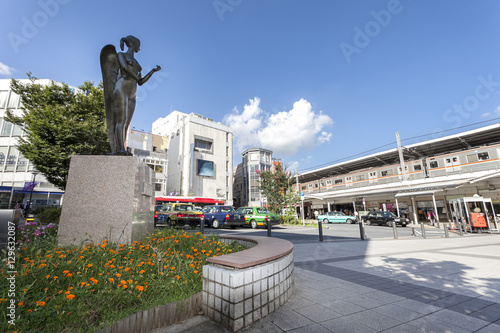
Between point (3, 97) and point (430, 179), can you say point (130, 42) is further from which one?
point (3, 97)

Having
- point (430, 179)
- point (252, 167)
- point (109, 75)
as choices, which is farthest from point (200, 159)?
point (109, 75)

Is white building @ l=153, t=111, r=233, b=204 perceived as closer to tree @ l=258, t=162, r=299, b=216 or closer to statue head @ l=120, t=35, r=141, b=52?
tree @ l=258, t=162, r=299, b=216

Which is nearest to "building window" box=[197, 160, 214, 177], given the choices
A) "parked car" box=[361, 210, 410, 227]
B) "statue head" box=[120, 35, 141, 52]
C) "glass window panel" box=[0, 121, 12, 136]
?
"glass window panel" box=[0, 121, 12, 136]

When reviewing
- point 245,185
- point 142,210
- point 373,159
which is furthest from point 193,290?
point 245,185

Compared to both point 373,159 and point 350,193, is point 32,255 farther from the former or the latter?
point 373,159

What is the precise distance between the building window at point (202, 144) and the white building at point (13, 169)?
73.1 feet

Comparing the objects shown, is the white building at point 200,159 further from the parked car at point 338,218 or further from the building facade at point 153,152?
the parked car at point 338,218

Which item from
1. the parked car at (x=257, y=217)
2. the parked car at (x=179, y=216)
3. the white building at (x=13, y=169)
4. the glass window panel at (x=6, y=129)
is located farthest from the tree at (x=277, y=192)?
the glass window panel at (x=6, y=129)

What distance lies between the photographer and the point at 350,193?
30.8m

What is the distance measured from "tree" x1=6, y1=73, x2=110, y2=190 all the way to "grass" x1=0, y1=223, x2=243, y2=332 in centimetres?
1374

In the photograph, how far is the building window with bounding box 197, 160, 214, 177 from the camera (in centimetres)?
4106

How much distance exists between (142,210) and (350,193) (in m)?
31.0

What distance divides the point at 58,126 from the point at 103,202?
13720 millimetres

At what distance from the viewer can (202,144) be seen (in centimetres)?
4438
